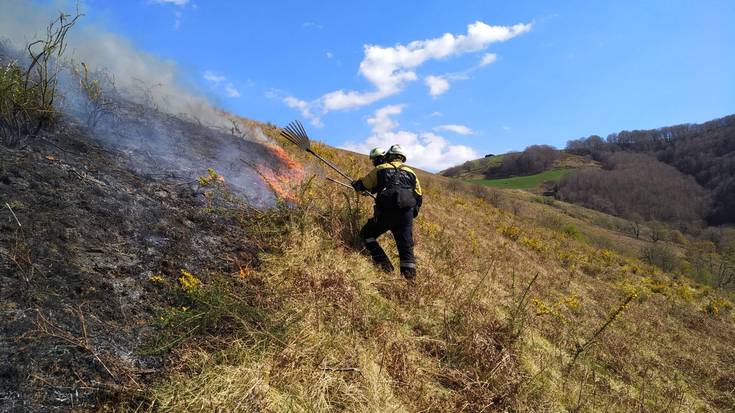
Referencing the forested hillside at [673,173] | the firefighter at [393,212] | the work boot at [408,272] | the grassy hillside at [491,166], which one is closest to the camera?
the work boot at [408,272]

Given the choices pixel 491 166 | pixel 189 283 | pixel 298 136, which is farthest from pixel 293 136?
pixel 491 166

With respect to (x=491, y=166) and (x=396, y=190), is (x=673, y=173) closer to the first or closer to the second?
(x=491, y=166)

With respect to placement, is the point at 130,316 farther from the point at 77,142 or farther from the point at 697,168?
the point at 697,168

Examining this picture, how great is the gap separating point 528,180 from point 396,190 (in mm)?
79003

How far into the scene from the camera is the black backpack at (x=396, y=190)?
4.71 m

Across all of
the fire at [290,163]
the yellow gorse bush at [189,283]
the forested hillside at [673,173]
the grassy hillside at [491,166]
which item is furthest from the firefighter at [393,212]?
the grassy hillside at [491,166]

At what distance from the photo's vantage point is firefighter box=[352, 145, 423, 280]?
471 centimetres

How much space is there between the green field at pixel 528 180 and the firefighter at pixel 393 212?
227ft

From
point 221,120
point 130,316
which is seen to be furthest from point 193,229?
point 221,120

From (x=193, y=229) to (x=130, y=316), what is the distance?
1.28 metres

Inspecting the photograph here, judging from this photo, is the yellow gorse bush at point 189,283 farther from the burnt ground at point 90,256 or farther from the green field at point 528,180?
the green field at point 528,180

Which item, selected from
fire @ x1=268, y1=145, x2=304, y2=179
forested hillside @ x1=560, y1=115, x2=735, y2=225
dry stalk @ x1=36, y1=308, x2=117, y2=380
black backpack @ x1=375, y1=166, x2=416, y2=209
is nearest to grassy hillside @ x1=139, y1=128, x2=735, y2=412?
fire @ x1=268, y1=145, x2=304, y2=179

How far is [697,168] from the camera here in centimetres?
7462

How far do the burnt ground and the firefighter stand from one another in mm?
1465
